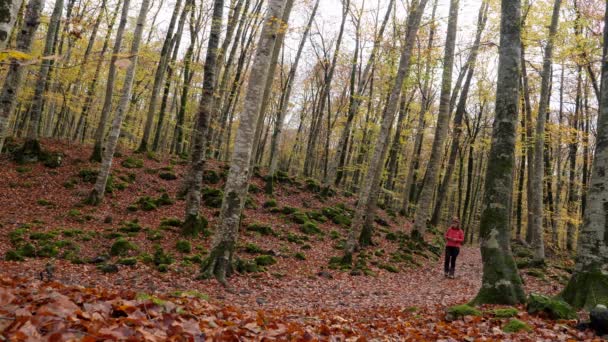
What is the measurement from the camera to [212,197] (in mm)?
14102

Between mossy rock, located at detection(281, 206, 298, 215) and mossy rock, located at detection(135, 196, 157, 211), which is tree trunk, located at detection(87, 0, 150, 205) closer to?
mossy rock, located at detection(135, 196, 157, 211)

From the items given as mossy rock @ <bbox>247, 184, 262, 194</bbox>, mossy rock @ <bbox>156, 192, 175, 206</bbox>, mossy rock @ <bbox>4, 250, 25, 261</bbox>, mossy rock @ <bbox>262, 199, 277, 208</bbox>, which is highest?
mossy rock @ <bbox>247, 184, 262, 194</bbox>

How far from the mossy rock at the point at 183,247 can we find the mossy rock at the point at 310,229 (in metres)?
5.02

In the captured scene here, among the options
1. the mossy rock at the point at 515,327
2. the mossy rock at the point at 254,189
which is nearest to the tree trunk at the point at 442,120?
the mossy rock at the point at 254,189

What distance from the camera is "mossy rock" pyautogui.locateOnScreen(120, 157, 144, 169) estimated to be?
1555 cm

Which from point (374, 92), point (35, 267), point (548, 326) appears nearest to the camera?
point (548, 326)

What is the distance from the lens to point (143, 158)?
673 inches

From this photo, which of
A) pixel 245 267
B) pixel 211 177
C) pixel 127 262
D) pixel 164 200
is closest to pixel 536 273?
pixel 245 267

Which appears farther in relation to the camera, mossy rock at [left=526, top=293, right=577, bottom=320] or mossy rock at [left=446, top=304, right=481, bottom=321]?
mossy rock at [left=446, top=304, right=481, bottom=321]

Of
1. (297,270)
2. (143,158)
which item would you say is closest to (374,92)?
(143,158)

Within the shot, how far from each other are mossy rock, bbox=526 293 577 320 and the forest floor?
37 centimetres

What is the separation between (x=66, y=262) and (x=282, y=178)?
11.4m

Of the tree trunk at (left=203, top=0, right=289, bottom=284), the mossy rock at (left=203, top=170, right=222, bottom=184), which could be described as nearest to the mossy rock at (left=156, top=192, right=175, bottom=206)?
the mossy rock at (left=203, top=170, right=222, bottom=184)

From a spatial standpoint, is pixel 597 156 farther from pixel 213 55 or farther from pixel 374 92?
pixel 374 92
